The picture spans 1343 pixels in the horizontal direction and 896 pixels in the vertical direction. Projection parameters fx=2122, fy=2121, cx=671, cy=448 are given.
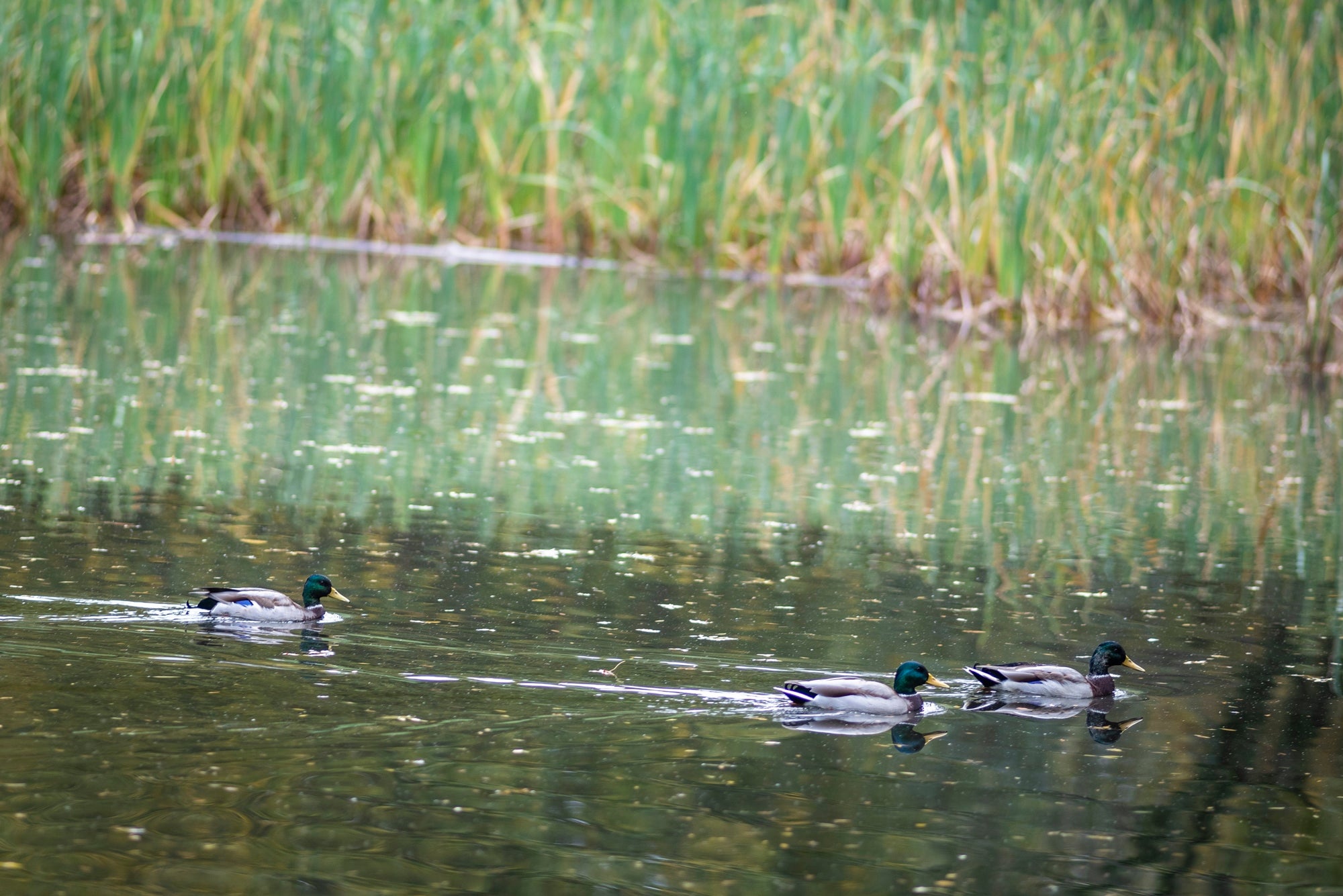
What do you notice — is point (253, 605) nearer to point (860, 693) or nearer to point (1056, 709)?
point (860, 693)

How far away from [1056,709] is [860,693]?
2.09 ft

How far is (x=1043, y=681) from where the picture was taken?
5.53 m

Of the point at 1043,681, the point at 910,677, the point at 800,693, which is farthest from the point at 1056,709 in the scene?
the point at 800,693

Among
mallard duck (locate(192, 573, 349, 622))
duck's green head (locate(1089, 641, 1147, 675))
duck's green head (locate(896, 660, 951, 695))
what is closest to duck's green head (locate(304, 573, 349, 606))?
mallard duck (locate(192, 573, 349, 622))

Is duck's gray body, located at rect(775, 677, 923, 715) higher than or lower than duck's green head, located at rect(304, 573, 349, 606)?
lower

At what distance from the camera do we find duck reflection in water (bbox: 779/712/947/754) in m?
5.13

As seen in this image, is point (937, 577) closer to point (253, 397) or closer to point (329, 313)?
point (253, 397)

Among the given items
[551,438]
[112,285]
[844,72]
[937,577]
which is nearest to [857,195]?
[844,72]

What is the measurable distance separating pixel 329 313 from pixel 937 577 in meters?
6.87

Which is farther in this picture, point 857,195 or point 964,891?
point 857,195

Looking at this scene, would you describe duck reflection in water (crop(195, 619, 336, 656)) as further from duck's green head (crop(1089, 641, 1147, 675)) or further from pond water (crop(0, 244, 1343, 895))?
duck's green head (crop(1089, 641, 1147, 675))

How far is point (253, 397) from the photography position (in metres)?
10.0

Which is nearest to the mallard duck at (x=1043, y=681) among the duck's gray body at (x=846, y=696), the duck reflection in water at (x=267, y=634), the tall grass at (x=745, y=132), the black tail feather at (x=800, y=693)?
the duck's gray body at (x=846, y=696)

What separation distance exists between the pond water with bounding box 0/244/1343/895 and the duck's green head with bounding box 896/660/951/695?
10 cm
